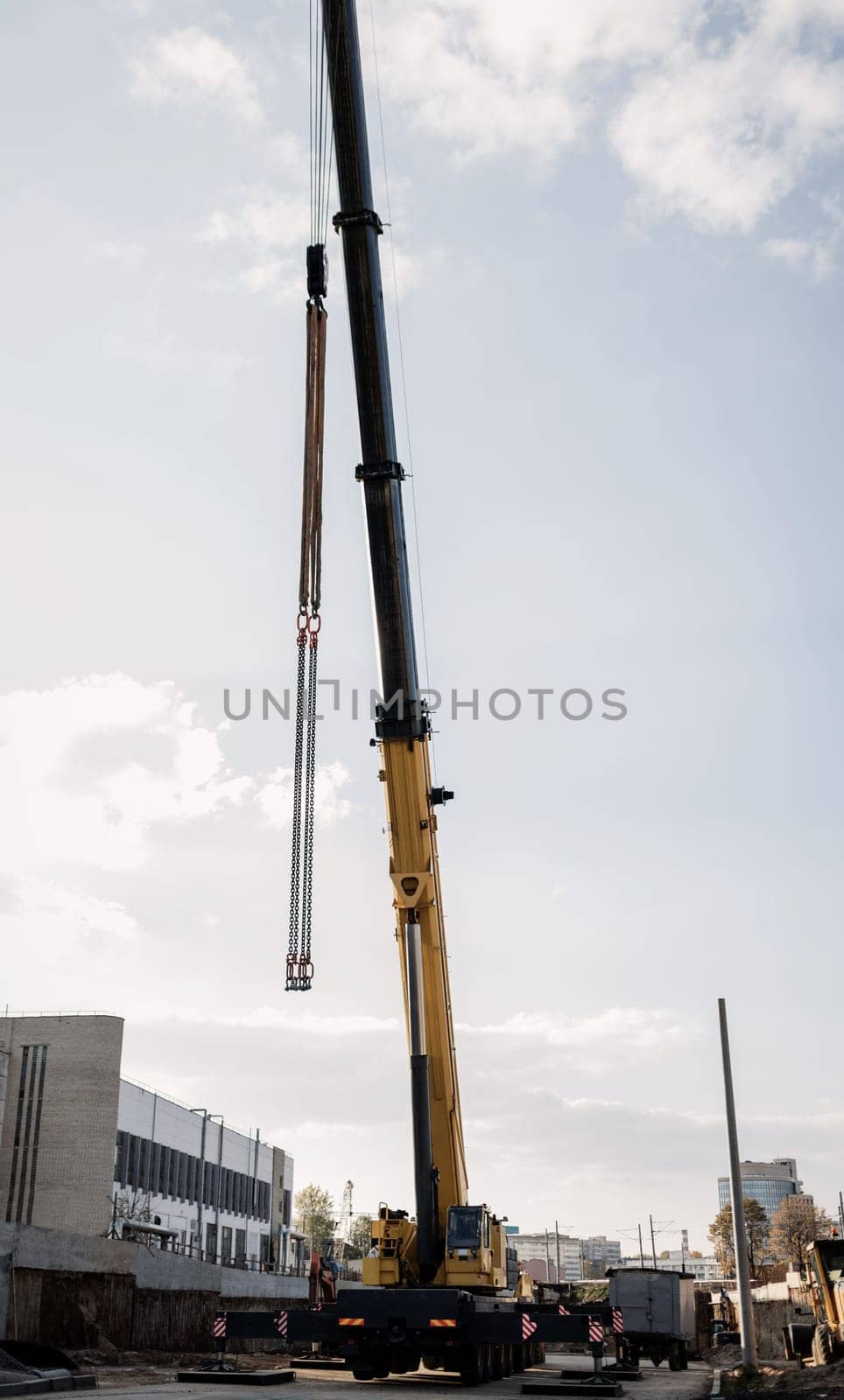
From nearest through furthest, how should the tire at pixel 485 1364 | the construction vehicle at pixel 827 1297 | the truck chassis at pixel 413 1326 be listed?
the truck chassis at pixel 413 1326
the tire at pixel 485 1364
the construction vehicle at pixel 827 1297

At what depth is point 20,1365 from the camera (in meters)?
18.4

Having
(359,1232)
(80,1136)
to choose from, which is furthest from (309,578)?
(359,1232)

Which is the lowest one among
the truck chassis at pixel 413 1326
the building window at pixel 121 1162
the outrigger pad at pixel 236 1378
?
the outrigger pad at pixel 236 1378

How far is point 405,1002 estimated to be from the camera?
20.7 meters

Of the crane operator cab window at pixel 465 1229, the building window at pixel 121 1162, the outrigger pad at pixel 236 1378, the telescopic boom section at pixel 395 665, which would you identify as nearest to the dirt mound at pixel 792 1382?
the crane operator cab window at pixel 465 1229

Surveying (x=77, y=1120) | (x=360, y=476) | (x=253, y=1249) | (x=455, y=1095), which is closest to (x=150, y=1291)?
(x=455, y=1095)

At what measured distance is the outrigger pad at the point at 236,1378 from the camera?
1952cm

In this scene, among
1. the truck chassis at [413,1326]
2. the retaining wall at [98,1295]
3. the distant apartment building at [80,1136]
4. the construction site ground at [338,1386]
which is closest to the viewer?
the construction site ground at [338,1386]

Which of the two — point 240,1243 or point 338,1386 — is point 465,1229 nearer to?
point 338,1386

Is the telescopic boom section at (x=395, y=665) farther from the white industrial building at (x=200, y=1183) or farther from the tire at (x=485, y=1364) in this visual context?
the white industrial building at (x=200, y=1183)

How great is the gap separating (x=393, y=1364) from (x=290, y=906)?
7808mm

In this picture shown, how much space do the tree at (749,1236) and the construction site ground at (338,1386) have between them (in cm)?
8084

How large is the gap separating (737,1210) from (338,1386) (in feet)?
29.4

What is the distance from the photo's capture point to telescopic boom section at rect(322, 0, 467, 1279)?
20297 millimetres
